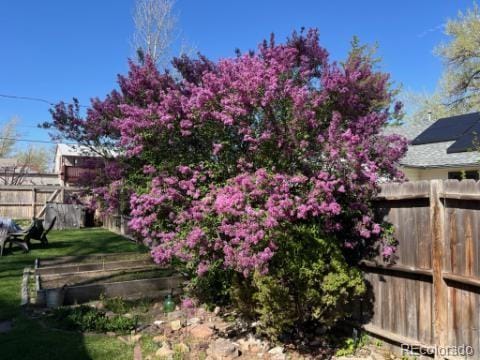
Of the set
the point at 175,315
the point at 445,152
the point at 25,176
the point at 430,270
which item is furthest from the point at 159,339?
the point at 25,176

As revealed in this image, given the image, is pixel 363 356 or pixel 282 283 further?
pixel 363 356

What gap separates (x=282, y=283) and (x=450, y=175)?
11.2 meters

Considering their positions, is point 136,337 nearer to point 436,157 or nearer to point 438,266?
point 438,266

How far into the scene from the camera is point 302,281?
4258mm

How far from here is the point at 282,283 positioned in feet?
14.0

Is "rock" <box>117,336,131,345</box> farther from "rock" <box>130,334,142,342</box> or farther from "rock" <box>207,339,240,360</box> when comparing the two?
"rock" <box>207,339,240,360</box>

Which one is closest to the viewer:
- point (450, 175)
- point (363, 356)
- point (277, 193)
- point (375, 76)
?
point (277, 193)

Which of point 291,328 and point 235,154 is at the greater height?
point 235,154

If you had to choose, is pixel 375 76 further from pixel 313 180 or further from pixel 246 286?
pixel 246 286

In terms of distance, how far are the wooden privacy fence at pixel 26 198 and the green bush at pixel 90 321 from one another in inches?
596

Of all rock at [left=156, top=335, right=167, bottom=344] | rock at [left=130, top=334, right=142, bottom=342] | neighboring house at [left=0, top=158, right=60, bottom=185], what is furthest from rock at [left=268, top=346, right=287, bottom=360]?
neighboring house at [left=0, top=158, right=60, bottom=185]

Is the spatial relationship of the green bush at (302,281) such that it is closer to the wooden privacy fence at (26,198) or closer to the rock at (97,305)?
the rock at (97,305)

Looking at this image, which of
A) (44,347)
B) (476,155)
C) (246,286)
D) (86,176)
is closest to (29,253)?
(86,176)

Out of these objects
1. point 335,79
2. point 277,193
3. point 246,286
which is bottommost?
point 246,286
